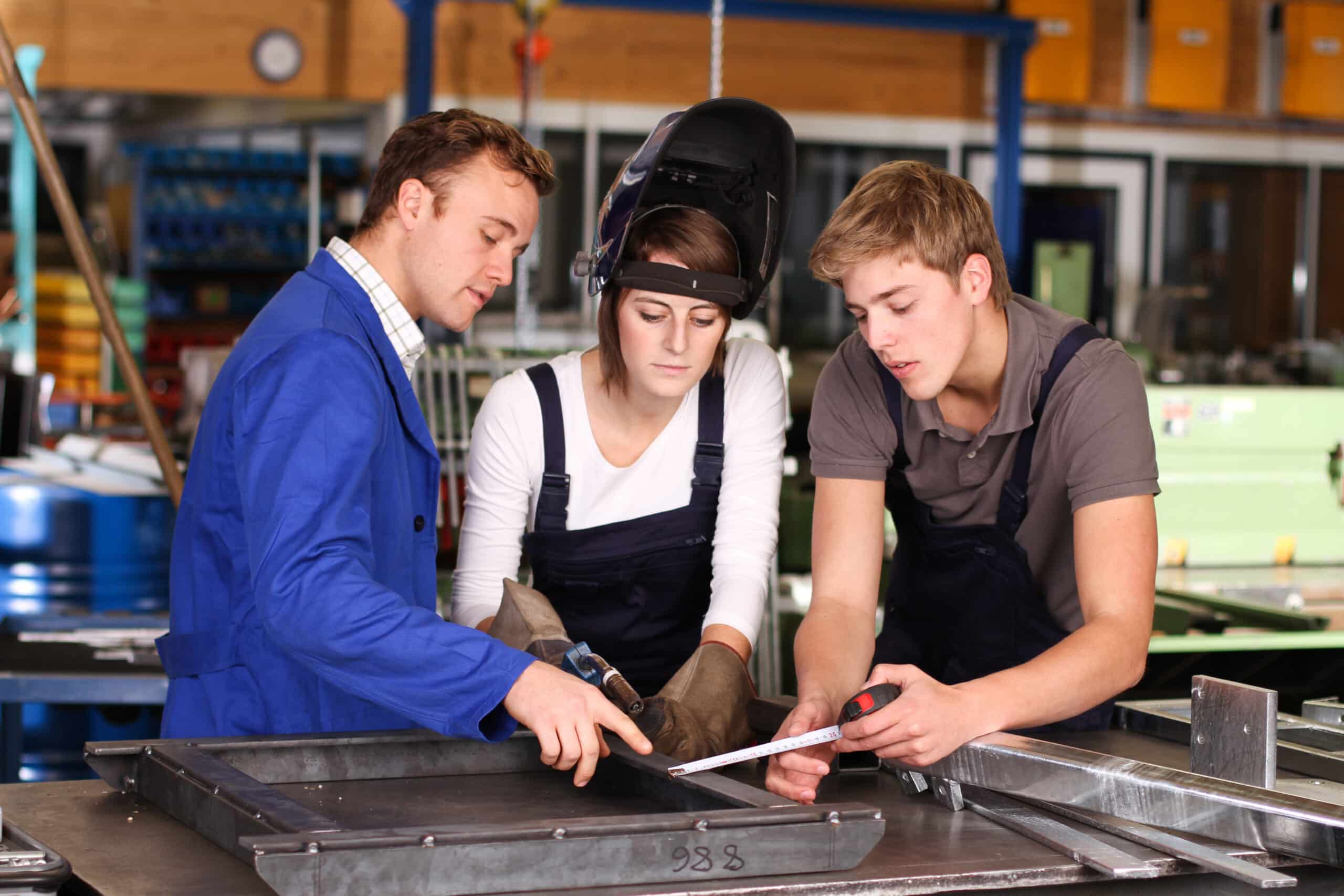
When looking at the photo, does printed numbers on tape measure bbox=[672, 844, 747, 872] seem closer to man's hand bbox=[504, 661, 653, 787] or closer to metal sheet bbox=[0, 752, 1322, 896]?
metal sheet bbox=[0, 752, 1322, 896]

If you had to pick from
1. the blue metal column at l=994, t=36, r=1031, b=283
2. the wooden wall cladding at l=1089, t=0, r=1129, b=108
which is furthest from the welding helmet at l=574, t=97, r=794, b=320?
the wooden wall cladding at l=1089, t=0, r=1129, b=108

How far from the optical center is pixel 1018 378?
1.87 metres

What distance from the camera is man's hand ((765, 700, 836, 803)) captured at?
153 cm

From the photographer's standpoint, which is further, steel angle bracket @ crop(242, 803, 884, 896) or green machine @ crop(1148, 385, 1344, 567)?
green machine @ crop(1148, 385, 1344, 567)

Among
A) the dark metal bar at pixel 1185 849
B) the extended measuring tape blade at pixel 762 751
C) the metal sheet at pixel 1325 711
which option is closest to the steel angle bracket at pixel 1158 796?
the dark metal bar at pixel 1185 849

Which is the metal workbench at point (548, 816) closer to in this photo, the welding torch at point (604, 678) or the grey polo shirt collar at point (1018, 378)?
the welding torch at point (604, 678)

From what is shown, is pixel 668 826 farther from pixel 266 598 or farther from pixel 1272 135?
pixel 1272 135

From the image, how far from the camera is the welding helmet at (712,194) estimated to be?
1.98 meters

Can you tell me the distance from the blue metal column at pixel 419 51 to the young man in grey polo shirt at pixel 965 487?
4.59 m

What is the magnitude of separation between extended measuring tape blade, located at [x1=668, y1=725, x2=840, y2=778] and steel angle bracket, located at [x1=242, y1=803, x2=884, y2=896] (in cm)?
14

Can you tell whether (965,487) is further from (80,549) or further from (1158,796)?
(80,549)

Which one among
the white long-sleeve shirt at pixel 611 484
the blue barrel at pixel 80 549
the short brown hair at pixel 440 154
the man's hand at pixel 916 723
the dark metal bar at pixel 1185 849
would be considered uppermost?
the short brown hair at pixel 440 154

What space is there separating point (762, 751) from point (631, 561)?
0.66 metres

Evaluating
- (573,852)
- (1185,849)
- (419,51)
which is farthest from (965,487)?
(419,51)
